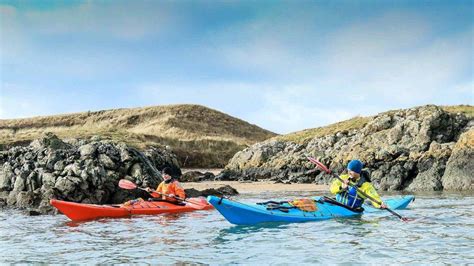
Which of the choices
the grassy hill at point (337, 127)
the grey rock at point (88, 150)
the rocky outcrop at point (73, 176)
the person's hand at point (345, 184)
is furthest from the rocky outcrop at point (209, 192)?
the grassy hill at point (337, 127)

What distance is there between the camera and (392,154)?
1000 inches

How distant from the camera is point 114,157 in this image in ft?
61.4

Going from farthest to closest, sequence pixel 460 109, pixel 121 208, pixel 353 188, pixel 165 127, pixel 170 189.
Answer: pixel 165 127
pixel 460 109
pixel 170 189
pixel 121 208
pixel 353 188

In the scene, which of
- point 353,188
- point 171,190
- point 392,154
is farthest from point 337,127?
point 353,188

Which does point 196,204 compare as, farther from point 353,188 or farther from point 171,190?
point 353,188

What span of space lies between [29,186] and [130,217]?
6017mm

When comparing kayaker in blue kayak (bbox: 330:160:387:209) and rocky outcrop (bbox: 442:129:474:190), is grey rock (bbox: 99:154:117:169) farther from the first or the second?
rocky outcrop (bbox: 442:129:474:190)

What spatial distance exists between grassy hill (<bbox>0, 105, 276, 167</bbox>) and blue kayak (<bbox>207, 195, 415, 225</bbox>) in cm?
4514

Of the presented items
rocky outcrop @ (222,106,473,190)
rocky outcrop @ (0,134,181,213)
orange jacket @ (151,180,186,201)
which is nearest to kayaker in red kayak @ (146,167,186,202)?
orange jacket @ (151,180,186,201)

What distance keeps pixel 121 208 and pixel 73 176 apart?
13.2 feet

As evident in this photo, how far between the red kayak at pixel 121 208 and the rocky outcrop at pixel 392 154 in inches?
437

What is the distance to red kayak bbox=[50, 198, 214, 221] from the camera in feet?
42.6

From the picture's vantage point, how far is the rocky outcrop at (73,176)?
1661cm

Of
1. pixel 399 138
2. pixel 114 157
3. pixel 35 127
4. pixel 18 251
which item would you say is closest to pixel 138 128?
pixel 35 127
